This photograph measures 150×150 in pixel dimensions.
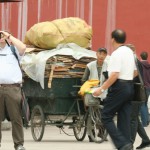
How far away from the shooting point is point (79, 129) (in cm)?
1745

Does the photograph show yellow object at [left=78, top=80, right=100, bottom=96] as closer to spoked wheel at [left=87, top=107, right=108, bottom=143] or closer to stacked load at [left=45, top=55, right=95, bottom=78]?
spoked wheel at [left=87, top=107, right=108, bottom=143]

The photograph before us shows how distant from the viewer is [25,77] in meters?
17.8

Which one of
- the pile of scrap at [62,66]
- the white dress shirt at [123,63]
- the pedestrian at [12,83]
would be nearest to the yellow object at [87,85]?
the pile of scrap at [62,66]

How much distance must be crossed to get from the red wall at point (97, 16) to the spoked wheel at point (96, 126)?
8.27 m

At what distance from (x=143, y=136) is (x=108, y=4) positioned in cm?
995

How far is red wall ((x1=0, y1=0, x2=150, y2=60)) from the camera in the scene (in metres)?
25.2

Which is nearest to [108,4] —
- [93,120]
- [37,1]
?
[37,1]

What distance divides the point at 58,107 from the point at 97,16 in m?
8.29

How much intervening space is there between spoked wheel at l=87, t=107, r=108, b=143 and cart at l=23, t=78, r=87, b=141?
0.64 feet

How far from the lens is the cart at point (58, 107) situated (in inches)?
681

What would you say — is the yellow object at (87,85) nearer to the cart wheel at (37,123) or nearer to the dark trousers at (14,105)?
the cart wheel at (37,123)

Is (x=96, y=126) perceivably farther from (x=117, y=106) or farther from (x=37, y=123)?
(x=117, y=106)

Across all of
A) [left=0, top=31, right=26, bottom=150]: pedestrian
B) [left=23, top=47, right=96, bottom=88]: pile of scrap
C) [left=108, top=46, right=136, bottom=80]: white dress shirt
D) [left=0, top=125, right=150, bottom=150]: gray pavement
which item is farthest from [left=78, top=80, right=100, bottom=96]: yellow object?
[left=108, top=46, right=136, bottom=80]: white dress shirt

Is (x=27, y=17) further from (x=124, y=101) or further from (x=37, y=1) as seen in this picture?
(x=124, y=101)
